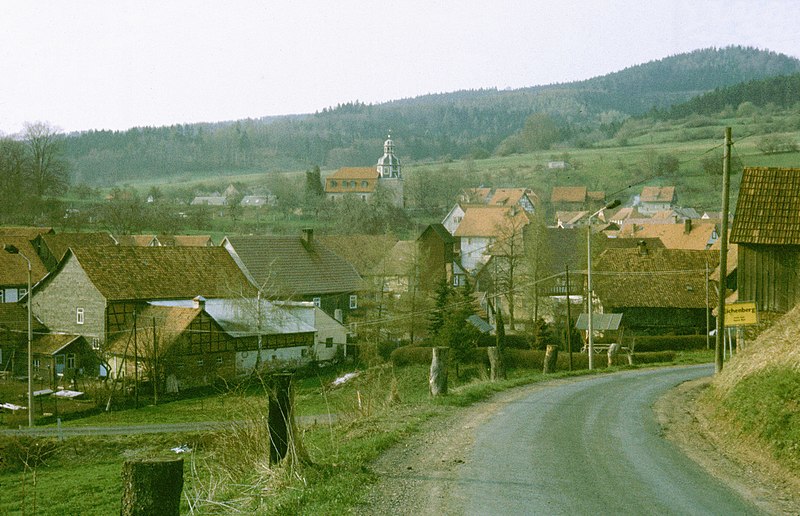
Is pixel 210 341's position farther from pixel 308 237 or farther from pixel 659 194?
pixel 659 194

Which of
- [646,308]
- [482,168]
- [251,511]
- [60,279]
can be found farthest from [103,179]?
[251,511]

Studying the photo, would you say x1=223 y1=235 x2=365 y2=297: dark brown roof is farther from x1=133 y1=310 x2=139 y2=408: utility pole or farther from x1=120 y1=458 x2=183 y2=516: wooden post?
x1=120 y1=458 x2=183 y2=516: wooden post

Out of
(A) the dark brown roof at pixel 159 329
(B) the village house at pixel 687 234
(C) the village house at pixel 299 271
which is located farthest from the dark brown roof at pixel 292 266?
(B) the village house at pixel 687 234

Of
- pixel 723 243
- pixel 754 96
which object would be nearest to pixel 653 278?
pixel 723 243

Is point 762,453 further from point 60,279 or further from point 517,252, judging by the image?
point 517,252

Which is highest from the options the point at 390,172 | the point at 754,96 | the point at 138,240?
the point at 754,96

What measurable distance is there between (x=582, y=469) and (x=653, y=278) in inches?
1659

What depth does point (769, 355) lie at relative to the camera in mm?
16125

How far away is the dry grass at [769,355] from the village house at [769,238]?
8606 mm

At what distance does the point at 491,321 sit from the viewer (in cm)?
5653

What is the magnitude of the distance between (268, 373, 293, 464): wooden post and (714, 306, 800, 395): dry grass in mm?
9884

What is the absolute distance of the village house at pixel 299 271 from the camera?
51844 mm

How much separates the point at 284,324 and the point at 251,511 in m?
37.1

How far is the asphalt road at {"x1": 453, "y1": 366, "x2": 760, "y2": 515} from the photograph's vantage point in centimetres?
942
